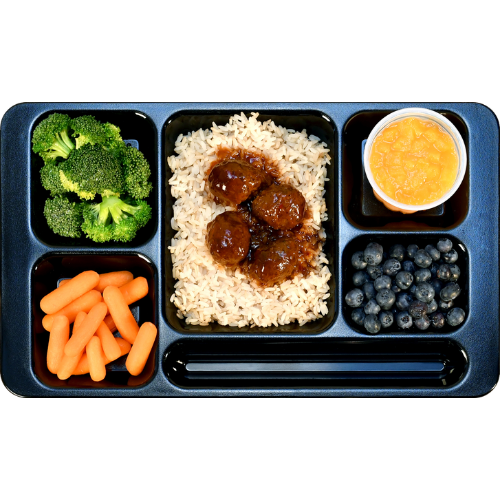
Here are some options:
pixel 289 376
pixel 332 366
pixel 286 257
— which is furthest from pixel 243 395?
pixel 286 257

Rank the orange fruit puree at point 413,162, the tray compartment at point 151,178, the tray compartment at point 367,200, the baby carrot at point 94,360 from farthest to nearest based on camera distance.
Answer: the tray compartment at point 367,200 < the tray compartment at point 151,178 < the baby carrot at point 94,360 < the orange fruit puree at point 413,162

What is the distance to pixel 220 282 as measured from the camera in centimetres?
365

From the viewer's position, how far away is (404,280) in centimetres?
348

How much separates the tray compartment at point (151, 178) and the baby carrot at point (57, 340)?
52cm

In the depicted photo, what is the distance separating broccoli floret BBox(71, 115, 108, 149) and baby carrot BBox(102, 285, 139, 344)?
38.2 inches

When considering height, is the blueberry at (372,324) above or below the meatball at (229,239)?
below

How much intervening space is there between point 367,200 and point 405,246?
425mm

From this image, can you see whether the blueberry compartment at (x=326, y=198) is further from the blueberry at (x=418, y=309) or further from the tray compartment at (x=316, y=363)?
the blueberry at (x=418, y=309)

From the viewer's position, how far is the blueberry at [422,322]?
3.47m

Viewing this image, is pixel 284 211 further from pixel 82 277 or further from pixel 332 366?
pixel 82 277

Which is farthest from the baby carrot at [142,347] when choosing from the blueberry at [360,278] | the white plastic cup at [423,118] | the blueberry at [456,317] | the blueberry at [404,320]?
the blueberry at [456,317]

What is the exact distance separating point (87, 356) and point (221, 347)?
35.1 inches

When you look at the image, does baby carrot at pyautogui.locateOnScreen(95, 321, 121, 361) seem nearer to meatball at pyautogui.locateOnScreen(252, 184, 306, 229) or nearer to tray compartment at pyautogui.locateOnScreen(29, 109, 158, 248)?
tray compartment at pyautogui.locateOnScreen(29, 109, 158, 248)

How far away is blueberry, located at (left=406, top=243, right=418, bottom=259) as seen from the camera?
11.7 ft
